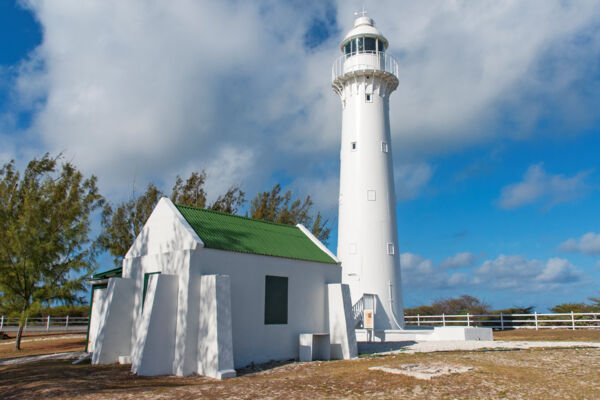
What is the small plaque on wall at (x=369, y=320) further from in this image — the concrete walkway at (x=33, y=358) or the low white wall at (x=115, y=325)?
the concrete walkway at (x=33, y=358)

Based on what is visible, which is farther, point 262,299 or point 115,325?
point 262,299

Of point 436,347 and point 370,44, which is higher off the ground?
point 370,44

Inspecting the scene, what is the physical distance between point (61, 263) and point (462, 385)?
18.9 metres

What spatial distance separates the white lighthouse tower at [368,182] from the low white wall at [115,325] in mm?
10535

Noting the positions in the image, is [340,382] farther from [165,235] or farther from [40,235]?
[40,235]

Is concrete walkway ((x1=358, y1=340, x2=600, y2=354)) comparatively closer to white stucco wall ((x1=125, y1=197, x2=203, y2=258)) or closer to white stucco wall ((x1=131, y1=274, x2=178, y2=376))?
white stucco wall ((x1=131, y1=274, x2=178, y2=376))

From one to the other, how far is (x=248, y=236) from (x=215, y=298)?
3.45 m

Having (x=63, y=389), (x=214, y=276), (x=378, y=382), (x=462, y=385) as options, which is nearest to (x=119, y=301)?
(x=214, y=276)

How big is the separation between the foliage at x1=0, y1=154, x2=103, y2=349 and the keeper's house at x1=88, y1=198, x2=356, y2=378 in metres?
5.15

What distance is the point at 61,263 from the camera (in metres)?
21.6

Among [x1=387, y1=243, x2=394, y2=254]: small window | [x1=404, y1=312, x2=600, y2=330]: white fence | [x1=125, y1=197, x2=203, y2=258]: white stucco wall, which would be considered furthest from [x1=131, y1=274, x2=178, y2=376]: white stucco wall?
[x1=404, y1=312, x2=600, y2=330]: white fence

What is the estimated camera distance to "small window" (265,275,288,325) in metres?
14.4

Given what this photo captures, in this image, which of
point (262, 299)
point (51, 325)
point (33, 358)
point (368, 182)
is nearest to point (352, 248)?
point (368, 182)

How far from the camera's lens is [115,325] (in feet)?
46.1
